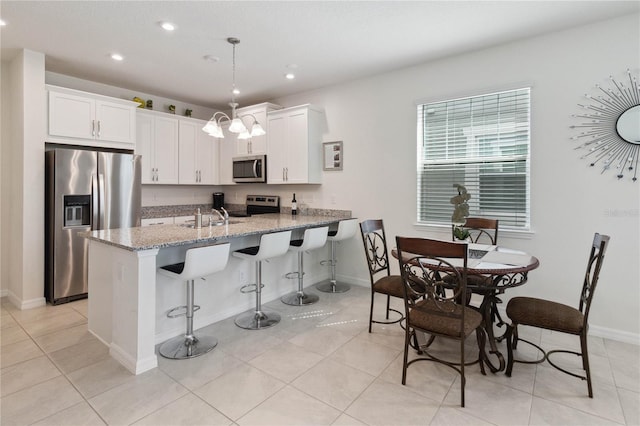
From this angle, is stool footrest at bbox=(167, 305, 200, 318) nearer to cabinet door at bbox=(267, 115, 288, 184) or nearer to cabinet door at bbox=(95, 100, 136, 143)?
cabinet door at bbox=(267, 115, 288, 184)

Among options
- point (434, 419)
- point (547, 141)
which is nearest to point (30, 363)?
point (434, 419)

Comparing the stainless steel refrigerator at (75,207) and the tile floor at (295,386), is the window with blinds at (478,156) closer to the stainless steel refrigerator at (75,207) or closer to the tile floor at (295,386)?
the tile floor at (295,386)

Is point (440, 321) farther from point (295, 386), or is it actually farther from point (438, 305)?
point (295, 386)

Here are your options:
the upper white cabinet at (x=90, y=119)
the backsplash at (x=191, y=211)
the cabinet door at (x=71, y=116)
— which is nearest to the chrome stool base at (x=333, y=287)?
the backsplash at (x=191, y=211)

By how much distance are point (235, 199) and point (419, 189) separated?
3.28 m

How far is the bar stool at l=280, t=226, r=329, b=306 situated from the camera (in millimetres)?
3512

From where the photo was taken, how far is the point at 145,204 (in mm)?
5074

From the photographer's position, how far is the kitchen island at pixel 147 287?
2.31 metres

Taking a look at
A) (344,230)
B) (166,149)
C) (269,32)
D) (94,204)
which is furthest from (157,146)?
(344,230)

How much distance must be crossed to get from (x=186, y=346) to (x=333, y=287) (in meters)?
1.98

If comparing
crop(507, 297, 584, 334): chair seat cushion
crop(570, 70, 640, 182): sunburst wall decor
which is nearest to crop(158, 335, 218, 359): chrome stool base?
crop(507, 297, 584, 334): chair seat cushion

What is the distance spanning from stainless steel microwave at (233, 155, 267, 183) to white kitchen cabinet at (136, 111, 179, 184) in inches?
34.4

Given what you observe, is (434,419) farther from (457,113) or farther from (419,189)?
(457,113)

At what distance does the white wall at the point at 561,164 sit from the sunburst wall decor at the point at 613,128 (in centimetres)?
7
